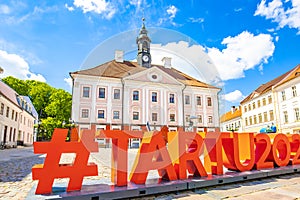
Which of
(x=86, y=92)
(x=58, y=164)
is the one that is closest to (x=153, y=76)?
(x=86, y=92)

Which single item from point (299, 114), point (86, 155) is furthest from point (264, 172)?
point (299, 114)

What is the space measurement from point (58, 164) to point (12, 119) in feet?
73.7

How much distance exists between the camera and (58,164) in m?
3.37

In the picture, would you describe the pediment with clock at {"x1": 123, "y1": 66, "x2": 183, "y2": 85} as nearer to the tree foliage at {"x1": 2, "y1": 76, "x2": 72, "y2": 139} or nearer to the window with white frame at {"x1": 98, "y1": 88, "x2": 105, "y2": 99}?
the window with white frame at {"x1": 98, "y1": 88, "x2": 105, "y2": 99}

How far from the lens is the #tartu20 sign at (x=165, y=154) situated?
132 inches

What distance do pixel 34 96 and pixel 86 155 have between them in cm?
3622

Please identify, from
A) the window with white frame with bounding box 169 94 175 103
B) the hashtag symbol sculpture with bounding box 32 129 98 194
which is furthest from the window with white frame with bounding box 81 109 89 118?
the hashtag symbol sculpture with bounding box 32 129 98 194

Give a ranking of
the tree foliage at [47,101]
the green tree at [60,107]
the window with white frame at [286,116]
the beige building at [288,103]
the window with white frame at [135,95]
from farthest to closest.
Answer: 1. the green tree at [60,107]
2. the tree foliage at [47,101]
3. the window with white frame at [286,116]
4. the beige building at [288,103]
5. the window with white frame at [135,95]

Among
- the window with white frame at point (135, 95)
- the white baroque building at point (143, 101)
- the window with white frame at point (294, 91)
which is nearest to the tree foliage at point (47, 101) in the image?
the white baroque building at point (143, 101)

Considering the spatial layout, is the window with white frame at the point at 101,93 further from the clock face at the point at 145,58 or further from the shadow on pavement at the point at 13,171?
the shadow on pavement at the point at 13,171

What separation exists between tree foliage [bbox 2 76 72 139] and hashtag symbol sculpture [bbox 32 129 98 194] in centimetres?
2611

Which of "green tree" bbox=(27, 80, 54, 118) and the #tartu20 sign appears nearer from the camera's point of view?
the #tartu20 sign

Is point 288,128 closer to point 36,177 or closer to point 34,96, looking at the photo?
point 36,177

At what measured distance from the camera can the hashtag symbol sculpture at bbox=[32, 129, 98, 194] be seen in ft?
10.6
